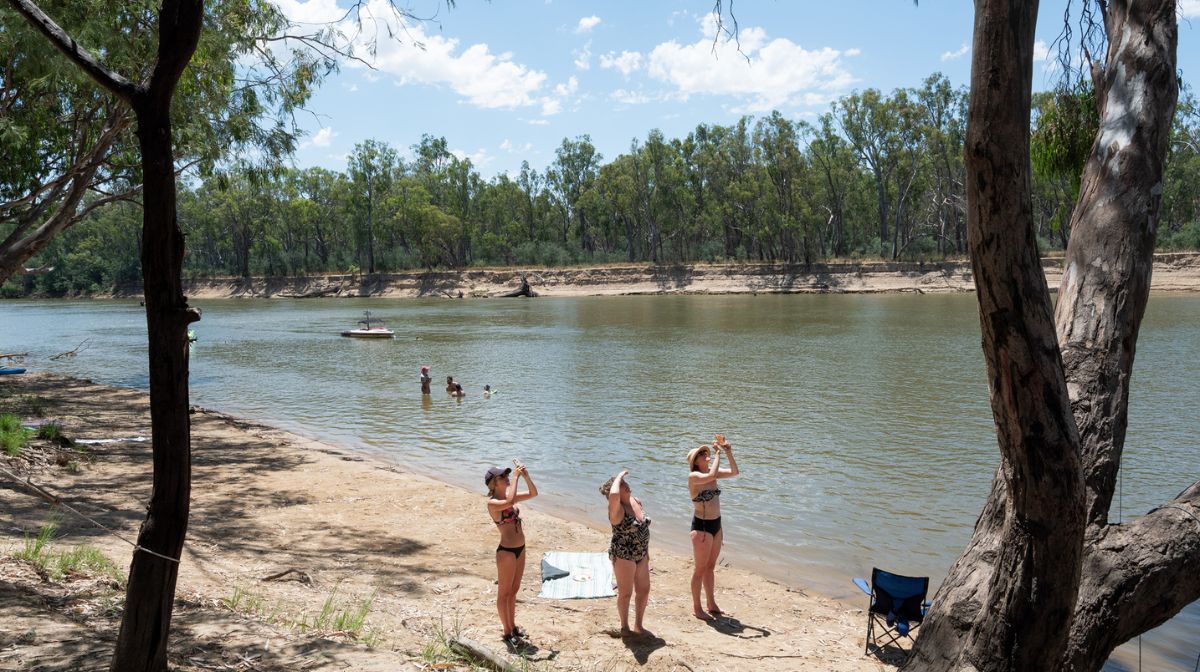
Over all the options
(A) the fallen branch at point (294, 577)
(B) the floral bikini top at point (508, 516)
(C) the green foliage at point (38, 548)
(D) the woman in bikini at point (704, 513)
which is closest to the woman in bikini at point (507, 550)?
(B) the floral bikini top at point (508, 516)

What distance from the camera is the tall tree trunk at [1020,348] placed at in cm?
275

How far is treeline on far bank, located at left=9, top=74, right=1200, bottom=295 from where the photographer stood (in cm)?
7538

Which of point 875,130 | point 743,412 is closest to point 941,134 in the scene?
point 875,130

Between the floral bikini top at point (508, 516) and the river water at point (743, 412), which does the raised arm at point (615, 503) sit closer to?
the floral bikini top at point (508, 516)

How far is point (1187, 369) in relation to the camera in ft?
72.8

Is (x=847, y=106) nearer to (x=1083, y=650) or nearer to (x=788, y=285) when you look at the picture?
(x=788, y=285)

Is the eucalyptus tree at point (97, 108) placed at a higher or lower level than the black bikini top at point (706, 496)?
higher

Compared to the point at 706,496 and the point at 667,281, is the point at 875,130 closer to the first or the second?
the point at 667,281

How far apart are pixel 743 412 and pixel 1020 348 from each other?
15710mm

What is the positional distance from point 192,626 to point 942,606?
4.46 m

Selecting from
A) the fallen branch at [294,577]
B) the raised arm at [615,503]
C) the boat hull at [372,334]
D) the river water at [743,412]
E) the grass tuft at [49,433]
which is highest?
the raised arm at [615,503]

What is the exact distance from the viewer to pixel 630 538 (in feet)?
20.8

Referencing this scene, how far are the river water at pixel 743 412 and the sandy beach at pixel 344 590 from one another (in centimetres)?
133

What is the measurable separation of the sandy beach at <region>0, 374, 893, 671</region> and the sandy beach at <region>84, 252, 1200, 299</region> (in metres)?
50.5
